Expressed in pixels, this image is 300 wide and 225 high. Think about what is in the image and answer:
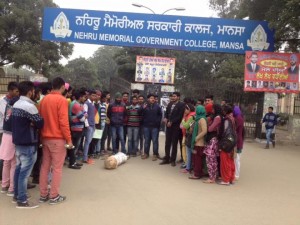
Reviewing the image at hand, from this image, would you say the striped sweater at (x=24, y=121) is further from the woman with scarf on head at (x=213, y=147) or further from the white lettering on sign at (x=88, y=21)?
the white lettering on sign at (x=88, y=21)

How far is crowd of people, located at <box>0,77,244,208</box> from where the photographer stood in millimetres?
4598

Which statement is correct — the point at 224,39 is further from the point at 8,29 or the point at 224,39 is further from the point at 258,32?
the point at 8,29

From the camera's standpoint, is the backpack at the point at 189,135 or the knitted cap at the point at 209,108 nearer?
the knitted cap at the point at 209,108

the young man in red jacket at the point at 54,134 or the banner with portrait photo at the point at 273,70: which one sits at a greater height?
the banner with portrait photo at the point at 273,70

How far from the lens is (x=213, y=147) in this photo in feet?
21.9

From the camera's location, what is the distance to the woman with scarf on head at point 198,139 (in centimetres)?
674

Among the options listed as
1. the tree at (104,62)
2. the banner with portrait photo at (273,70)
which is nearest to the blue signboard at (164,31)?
the banner with portrait photo at (273,70)

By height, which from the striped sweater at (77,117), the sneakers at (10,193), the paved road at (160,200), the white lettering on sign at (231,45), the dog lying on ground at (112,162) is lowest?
the paved road at (160,200)

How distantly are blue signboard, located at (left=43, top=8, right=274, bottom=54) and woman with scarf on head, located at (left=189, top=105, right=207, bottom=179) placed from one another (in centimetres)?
696

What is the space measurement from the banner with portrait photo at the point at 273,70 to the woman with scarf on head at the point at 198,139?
6696 mm

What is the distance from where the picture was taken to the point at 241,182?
22.6ft

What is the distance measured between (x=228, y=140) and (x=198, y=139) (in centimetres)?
60

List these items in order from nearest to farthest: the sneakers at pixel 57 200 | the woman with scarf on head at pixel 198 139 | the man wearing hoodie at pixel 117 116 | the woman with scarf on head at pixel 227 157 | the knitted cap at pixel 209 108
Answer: the sneakers at pixel 57 200, the woman with scarf on head at pixel 227 157, the woman with scarf on head at pixel 198 139, the knitted cap at pixel 209 108, the man wearing hoodie at pixel 117 116

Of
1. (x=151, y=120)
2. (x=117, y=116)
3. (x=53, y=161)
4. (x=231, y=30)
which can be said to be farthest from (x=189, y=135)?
(x=231, y=30)
